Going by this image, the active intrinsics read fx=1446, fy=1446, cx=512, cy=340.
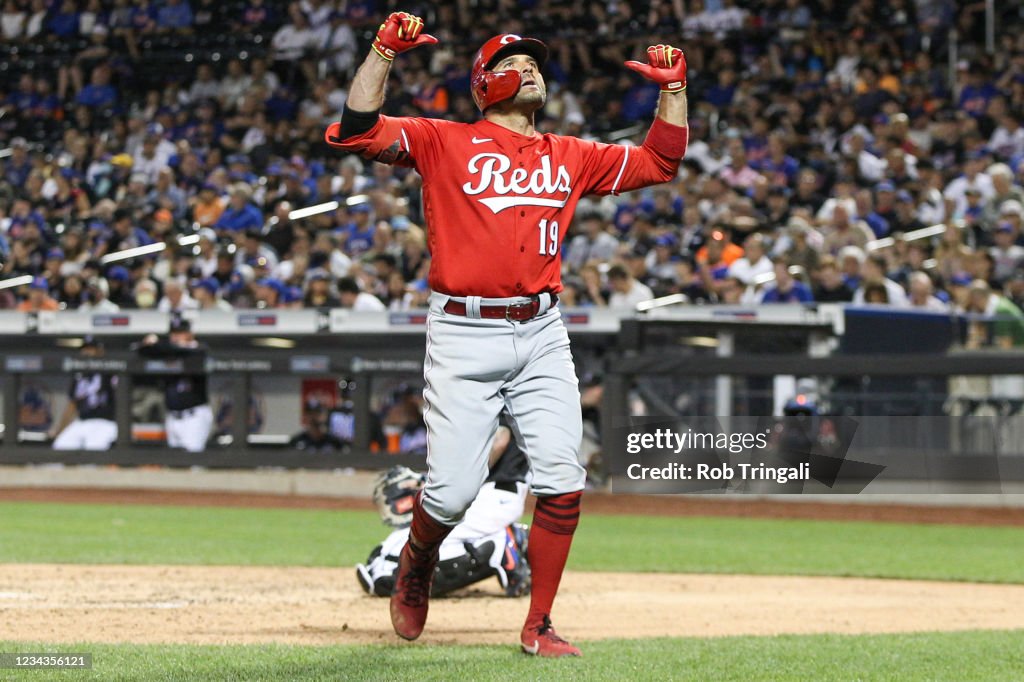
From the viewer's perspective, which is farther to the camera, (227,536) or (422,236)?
(422,236)

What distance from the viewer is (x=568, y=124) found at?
723 inches

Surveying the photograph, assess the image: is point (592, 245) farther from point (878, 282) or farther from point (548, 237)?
point (548, 237)

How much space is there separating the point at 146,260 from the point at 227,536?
781 centimetres

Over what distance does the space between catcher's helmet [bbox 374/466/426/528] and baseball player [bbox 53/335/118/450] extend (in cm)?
748

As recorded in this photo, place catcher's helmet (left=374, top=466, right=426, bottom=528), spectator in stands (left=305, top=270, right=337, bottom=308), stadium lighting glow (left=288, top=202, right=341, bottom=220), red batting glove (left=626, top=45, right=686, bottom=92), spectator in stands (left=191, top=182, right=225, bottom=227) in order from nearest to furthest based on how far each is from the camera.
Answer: red batting glove (left=626, top=45, right=686, bottom=92), catcher's helmet (left=374, top=466, right=426, bottom=528), spectator in stands (left=305, top=270, right=337, bottom=308), stadium lighting glow (left=288, top=202, right=341, bottom=220), spectator in stands (left=191, top=182, right=225, bottom=227)

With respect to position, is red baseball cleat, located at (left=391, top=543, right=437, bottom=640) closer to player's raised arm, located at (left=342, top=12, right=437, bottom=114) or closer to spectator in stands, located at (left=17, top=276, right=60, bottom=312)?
player's raised arm, located at (left=342, top=12, right=437, bottom=114)

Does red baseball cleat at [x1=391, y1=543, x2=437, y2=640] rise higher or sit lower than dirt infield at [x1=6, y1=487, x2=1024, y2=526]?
higher

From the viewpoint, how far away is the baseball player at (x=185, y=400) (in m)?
13.8

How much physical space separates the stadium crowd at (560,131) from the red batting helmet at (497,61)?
26.2 ft

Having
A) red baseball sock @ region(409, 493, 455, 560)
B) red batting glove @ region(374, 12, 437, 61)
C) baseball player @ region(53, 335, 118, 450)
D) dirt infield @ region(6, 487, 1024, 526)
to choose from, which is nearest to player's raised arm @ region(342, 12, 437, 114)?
red batting glove @ region(374, 12, 437, 61)

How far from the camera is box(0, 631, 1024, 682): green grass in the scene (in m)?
4.54

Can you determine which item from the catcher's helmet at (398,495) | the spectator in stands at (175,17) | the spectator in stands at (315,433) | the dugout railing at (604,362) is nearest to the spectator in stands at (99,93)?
the spectator in stands at (175,17)

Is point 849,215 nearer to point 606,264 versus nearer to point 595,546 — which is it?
point 606,264

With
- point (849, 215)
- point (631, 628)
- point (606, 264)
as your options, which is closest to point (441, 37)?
point (606, 264)
